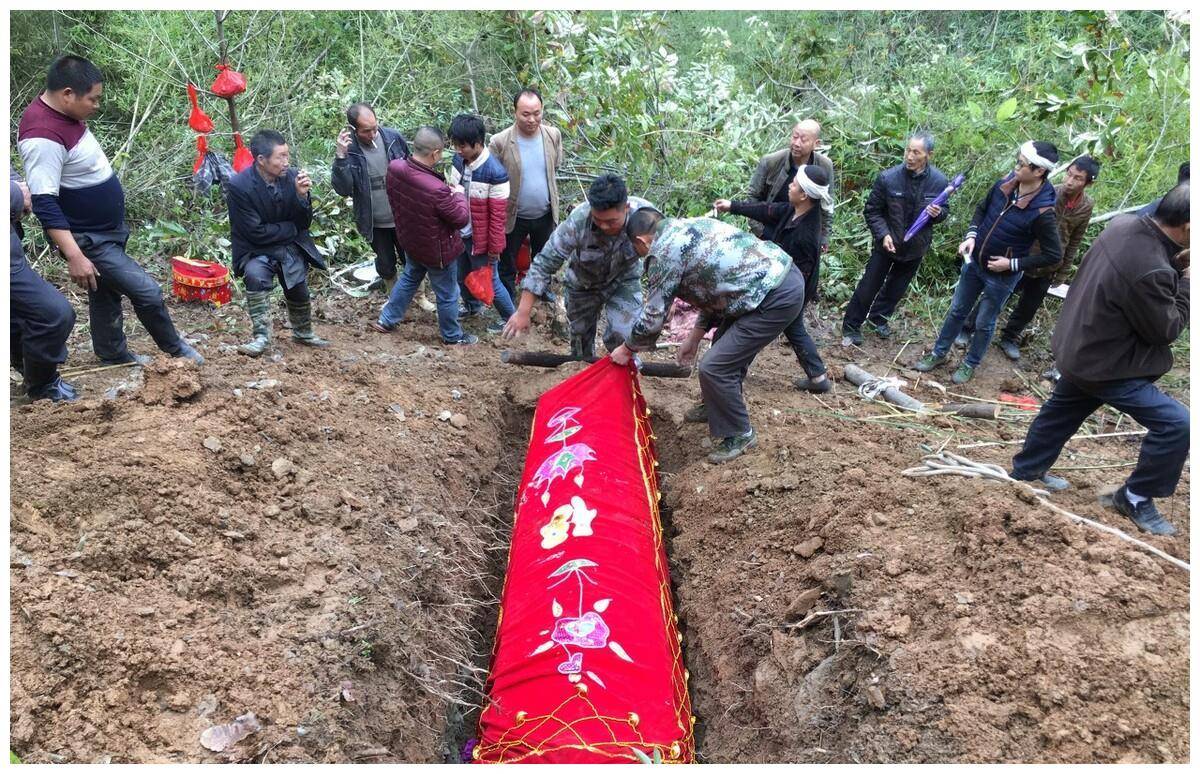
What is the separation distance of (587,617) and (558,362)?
2.36 m

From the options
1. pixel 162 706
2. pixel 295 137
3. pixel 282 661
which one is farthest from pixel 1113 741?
pixel 295 137

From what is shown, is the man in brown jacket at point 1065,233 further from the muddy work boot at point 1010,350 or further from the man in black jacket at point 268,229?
the man in black jacket at point 268,229

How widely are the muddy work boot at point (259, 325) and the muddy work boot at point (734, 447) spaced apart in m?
2.87

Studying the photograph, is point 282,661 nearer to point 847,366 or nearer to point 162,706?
point 162,706

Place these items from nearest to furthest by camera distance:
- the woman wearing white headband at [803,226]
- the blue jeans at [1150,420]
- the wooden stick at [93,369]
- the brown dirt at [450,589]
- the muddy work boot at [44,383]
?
1. the brown dirt at [450,589]
2. the blue jeans at [1150,420]
3. the muddy work boot at [44,383]
4. the wooden stick at [93,369]
5. the woman wearing white headband at [803,226]

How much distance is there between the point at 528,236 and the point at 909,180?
271 centimetres

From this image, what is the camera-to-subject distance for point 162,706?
2.39 metres

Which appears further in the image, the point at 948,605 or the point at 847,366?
the point at 847,366

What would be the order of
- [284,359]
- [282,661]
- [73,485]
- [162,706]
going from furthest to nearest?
[284,359] < [73,485] < [282,661] < [162,706]

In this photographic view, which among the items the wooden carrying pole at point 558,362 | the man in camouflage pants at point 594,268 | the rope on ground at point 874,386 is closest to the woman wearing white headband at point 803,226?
the rope on ground at point 874,386

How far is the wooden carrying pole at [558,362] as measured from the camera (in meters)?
4.74

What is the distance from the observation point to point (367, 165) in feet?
16.5

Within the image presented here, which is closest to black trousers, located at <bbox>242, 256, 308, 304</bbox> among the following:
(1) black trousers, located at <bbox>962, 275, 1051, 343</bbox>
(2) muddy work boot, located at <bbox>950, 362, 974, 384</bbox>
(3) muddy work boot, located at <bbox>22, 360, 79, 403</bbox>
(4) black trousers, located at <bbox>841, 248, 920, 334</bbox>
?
(3) muddy work boot, located at <bbox>22, 360, 79, 403</bbox>

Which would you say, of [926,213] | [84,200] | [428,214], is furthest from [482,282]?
[926,213]
